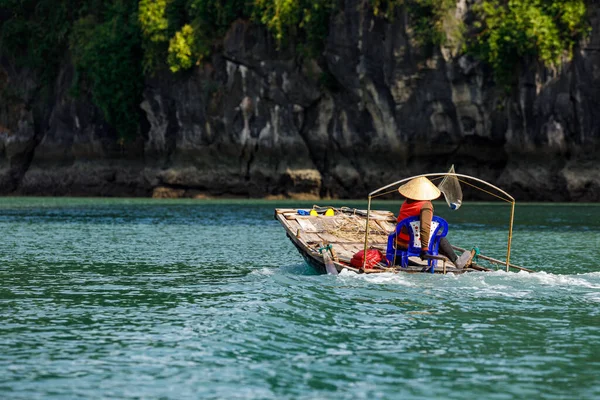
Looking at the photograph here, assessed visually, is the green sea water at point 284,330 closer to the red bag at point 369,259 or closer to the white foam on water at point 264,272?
the white foam on water at point 264,272

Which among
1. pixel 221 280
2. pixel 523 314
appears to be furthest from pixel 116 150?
pixel 523 314

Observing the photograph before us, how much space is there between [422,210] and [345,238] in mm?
3143

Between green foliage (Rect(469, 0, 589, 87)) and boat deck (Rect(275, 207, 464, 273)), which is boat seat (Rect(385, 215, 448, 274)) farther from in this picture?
green foliage (Rect(469, 0, 589, 87))

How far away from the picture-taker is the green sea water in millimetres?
7102

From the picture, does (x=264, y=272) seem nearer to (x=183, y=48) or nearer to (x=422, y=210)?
(x=422, y=210)

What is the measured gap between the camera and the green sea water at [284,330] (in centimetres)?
710

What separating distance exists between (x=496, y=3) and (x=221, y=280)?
26029 millimetres

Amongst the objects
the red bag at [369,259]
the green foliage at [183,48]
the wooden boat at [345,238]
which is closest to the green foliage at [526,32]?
the green foliage at [183,48]

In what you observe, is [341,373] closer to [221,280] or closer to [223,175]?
[221,280]

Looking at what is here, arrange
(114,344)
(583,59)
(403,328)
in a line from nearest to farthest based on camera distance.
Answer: (114,344), (403,328), (583,59)

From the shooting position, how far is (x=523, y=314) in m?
9.93

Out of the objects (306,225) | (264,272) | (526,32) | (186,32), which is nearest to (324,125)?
(186,32)

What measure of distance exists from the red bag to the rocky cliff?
24.2 meters

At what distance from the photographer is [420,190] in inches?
499
